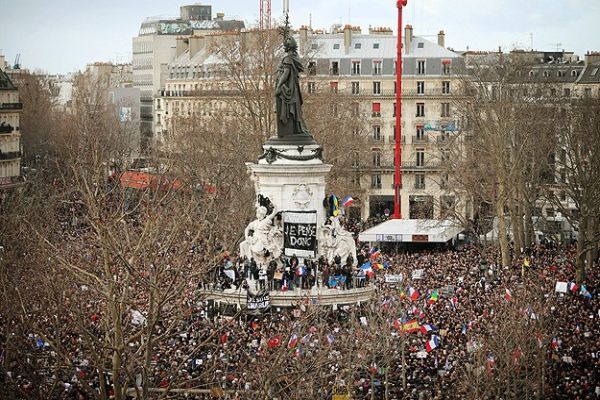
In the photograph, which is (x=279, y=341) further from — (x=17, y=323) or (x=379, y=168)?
(x=379, y=168)

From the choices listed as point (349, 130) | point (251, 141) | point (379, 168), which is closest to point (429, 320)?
point (251, 141)

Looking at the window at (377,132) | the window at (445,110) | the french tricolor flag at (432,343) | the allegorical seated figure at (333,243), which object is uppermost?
the window at (445,110)

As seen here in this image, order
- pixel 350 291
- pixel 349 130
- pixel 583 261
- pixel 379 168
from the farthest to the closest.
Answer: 1. pixel 379 168
2. pixel 349 130
3. pixel 583 261
4. pixel 350 291

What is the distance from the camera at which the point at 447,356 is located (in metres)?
43.5

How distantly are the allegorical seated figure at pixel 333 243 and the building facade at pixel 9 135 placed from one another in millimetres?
37879

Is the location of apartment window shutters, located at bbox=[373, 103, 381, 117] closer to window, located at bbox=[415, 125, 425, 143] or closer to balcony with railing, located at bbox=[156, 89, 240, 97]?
window, located at bbox=[415, 125, 425, 143]

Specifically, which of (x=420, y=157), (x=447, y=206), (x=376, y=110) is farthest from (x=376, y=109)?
(x=447, y=206)

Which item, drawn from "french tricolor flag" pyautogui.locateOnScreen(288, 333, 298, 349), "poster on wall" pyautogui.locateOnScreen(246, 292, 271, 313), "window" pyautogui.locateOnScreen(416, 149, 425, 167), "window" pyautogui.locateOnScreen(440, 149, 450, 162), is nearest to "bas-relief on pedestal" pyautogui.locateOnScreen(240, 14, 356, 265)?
"poster on wall" pyautogui.locateOnScreen(246, 292, 271, 313)

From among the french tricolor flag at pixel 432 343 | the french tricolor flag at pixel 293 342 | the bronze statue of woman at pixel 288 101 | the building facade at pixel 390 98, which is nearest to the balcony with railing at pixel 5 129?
the building facade at pixel 390 98

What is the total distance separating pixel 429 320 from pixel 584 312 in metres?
5.42

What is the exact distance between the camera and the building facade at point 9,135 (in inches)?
3615

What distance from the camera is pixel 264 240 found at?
54.0 m

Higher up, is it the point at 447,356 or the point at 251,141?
the point at 251,141

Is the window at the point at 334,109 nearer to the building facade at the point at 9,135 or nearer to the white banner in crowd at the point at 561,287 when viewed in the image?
the building facade at the point at 9,135
